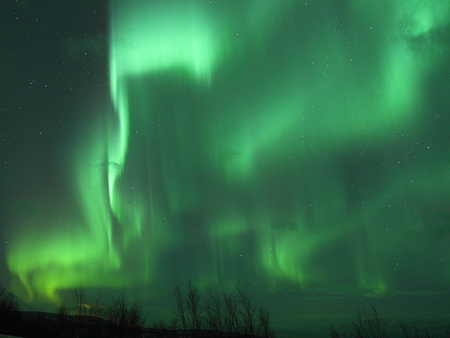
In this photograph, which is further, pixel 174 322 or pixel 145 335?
pixel 174 322

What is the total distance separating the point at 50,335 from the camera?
211 feet

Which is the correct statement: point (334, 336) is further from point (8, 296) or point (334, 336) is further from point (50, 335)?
point (8, 296)

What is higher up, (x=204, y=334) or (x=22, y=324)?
(x=22, y=324)

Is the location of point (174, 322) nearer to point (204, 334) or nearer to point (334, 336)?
point (204, 334)

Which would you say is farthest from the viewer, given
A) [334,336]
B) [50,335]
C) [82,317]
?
[82,317]

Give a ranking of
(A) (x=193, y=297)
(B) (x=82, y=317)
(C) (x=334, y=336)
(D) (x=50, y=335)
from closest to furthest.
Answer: (D) (x=50, y=335) < (C) (x=334, y=336) < (B) (x=82, y=317) < (A) (x=193, y=297)

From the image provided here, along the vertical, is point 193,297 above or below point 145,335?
above

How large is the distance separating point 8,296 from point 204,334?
44.1m

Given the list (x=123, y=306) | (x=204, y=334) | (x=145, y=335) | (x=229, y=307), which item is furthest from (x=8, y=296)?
(x=229, y=307)

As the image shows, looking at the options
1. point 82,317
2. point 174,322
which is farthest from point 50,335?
point 174,322

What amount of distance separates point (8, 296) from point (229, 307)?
49998 mm

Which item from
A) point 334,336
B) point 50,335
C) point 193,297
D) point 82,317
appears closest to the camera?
point 50,335

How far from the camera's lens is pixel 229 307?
89.2m

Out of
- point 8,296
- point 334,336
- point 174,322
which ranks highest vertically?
point 8,296
